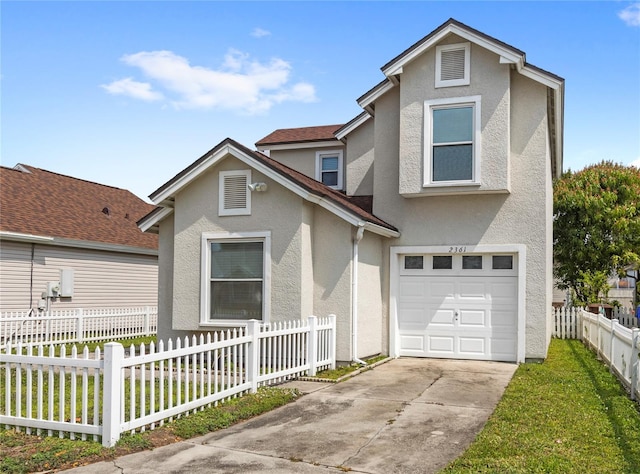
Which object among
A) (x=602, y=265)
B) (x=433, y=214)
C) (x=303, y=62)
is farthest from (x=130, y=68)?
(x=602, y=265)

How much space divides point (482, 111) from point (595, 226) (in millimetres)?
12939

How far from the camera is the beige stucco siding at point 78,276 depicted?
1872 cm

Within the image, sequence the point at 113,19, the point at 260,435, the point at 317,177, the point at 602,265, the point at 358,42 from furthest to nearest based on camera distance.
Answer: the point at 602,265, the point at 317,177, the point at 358,42, the point at 113,19, the point at 260,435

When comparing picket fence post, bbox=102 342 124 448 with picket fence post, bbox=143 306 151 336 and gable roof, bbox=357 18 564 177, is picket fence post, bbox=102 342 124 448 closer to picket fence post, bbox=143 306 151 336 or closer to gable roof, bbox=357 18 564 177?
gable roof, bbox=357 18 564 177

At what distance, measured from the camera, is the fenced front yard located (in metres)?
9.34

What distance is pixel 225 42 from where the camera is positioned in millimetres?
12164

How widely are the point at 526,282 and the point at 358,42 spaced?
21.5 feet

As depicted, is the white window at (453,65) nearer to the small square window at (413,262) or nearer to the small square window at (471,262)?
the small square window at (471,262)

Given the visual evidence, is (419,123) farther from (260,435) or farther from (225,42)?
(260,435)

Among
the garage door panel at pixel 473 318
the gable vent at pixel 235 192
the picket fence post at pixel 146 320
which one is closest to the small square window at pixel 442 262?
the garage door panel at pixel 473 318

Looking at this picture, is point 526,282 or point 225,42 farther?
point 526,282

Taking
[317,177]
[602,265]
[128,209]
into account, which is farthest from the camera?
[128,209]

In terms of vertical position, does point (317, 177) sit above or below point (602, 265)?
above

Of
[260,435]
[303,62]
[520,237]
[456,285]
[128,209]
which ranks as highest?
[303,62]
